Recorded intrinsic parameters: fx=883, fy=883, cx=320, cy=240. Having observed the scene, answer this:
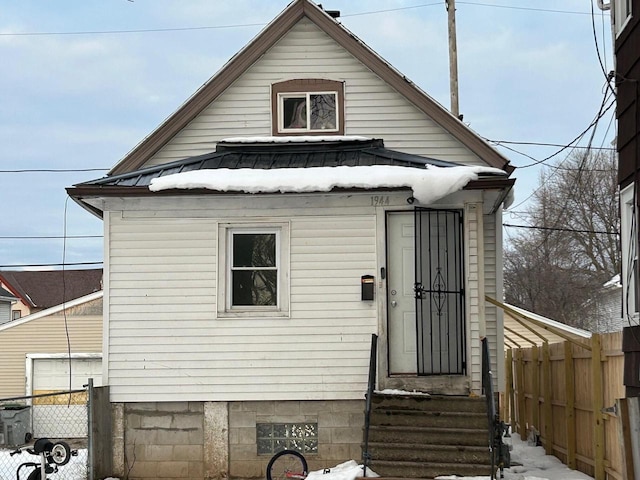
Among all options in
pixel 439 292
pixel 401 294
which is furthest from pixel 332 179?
pixel 439 292

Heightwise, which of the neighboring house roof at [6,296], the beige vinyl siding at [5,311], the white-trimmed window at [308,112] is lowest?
the beige vinyl siding at [5,311]

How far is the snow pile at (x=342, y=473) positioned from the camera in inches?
388

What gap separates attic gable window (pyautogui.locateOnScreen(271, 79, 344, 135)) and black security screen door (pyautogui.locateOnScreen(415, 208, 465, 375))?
2848 millimetres

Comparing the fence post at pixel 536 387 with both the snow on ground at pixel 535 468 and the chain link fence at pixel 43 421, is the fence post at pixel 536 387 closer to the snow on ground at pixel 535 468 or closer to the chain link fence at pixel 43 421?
the snow on ground at pixel 535 468

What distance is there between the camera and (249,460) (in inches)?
451

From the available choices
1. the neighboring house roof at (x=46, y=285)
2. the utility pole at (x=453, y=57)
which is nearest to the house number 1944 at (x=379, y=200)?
the utility pole at (x=453, y=57)

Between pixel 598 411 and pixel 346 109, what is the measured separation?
19.8ft

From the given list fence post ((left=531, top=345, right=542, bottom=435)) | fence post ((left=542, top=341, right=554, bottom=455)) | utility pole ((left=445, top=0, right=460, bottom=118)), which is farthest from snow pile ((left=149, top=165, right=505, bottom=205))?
utility pole ((left=445, top=0, right=460, bottom=118))

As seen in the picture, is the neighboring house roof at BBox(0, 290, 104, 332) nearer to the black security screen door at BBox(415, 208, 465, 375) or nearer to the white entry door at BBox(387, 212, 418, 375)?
the white entry door at BBox(387, 212, 418, 375)

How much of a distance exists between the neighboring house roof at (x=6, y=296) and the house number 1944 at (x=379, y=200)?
98.7 feet

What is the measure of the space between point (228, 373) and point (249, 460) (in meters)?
1.15

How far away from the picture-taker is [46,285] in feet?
143

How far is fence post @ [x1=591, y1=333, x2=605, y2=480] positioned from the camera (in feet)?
34.2

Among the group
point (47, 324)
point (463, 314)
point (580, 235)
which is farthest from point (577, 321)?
point (463, 314)
